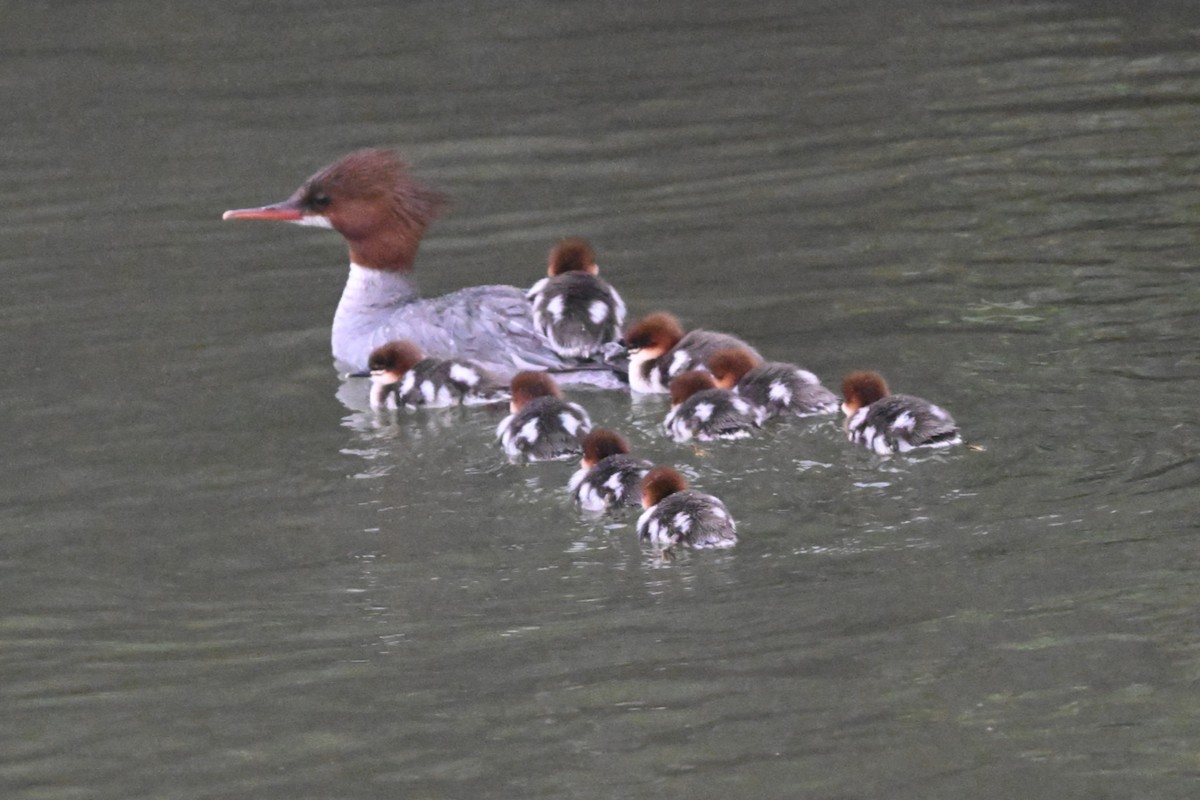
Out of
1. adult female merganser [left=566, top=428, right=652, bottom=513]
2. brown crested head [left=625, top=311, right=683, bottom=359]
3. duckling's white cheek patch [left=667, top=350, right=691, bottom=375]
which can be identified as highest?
brown crested head [left=625, top=311, right=683, bottom=359]

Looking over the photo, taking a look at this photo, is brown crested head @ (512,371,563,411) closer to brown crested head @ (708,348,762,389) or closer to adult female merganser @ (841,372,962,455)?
brown crested head @ (708,348,762,389)

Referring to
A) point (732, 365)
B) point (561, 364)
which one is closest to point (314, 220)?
point (561, 364)

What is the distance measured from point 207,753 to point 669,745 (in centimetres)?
103

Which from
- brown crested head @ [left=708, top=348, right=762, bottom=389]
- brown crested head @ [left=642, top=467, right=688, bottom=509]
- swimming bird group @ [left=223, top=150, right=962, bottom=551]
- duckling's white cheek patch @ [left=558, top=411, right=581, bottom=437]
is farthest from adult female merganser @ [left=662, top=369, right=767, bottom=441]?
brown crested head @ [left=642, top=467, right=688, bottom=509]

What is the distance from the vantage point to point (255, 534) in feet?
19.6

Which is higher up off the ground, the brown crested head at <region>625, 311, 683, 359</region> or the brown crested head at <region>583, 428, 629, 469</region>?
the brown crested head at <region>625, 311, 683, 359</region>

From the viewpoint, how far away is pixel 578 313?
7594mm

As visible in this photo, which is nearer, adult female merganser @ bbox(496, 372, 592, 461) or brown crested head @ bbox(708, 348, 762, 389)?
adult female merganser @ bbox(496, 372, 592, 461)

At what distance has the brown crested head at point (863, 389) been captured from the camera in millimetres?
6426

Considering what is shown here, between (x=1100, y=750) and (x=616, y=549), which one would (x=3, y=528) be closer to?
(x=616, y=549)

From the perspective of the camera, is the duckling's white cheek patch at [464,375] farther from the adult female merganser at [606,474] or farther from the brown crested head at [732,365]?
the adult female merganser at [606,474]

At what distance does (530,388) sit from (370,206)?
183cm

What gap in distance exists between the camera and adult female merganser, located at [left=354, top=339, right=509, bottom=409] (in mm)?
7340

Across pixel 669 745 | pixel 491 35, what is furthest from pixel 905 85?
pixel 669 745
